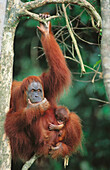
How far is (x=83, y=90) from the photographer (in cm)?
524

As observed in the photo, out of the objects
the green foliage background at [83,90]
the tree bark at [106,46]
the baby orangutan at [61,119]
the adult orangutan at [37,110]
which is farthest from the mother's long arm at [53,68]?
the green foliage background at [83,90]

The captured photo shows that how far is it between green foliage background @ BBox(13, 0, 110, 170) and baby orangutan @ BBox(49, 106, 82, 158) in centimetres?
143

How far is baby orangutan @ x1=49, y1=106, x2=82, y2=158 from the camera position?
132 inches

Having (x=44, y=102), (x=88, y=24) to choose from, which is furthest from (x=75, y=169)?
(x=88, y=24)

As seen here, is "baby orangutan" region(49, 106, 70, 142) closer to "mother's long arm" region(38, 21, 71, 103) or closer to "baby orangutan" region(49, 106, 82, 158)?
"baby orangutan" region(49, 106, 82, 158)

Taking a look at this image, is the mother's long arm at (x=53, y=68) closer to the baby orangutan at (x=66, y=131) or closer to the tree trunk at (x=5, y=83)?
the baby orangutan at (x=66, y=131)

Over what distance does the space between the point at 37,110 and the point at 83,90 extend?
2.19 meters

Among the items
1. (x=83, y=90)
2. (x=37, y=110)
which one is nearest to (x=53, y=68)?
(x=37, y=110)

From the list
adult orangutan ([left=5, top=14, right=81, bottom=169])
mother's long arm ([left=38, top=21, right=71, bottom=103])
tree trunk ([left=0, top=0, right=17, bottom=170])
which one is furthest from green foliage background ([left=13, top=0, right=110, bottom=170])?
tree trunk ([left=0, top=0, right=17, bottom=170])

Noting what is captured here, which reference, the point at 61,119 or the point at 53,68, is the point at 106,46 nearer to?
the point at 53,68

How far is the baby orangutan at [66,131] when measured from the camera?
132 inches

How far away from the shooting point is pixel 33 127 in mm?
3293

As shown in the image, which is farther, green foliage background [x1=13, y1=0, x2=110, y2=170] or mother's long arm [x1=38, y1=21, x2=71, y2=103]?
green foliage background [x1=13, y1=0, x2=110, y2=170]

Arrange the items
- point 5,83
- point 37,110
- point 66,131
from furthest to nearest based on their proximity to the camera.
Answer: point 66,131 < point 37,110 < point 5,83
